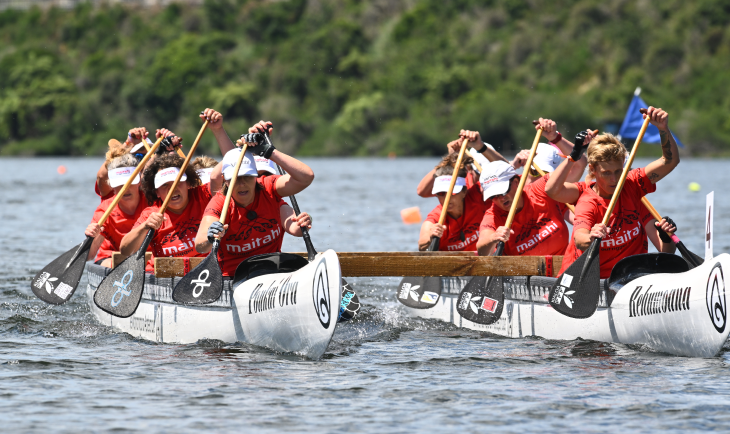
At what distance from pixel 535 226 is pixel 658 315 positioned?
207cm

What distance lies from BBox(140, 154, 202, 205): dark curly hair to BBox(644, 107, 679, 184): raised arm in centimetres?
402

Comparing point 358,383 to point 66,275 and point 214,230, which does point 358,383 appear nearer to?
point 214,230

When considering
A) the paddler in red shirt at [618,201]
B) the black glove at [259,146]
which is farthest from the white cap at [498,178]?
the black glove at [259,146]

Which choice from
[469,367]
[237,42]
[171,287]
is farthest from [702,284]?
[237,42]

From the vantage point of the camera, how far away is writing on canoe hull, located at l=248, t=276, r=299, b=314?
7590 millimetres

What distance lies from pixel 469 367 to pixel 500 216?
215cm

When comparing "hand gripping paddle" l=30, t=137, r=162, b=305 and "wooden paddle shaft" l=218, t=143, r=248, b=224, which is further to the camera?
"hand gripping paddle" l=30, t=137, r=162, b=305

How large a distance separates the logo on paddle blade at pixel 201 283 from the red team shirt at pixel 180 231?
1.25 metres

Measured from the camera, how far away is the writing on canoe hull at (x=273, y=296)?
Result: 24.9ft

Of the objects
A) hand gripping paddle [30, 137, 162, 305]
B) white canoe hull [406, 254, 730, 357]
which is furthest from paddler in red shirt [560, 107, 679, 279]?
hand gripping paddle [30, 137, 162, 305]

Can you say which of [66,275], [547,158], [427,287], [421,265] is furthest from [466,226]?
[66,275]

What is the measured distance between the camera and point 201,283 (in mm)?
8047

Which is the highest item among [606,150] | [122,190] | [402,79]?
[402,79]

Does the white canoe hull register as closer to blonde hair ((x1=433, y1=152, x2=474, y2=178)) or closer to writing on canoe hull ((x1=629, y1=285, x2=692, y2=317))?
writing on canoe hull ((x1=629, y1=285, x2=692, y2=317))
